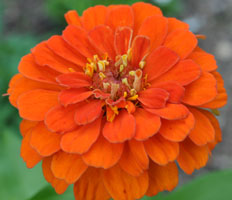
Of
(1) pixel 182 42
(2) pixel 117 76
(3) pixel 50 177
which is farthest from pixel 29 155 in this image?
(1) pixel 182 42

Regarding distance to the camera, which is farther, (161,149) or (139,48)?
(139,48)

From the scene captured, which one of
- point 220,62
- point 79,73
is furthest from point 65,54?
point 220,62

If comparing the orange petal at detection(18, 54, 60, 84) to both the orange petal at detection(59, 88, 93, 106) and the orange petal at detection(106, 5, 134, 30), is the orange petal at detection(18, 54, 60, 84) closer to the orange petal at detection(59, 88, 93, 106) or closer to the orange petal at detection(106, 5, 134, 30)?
the orange petal at detection(59, 88, 93, 106)

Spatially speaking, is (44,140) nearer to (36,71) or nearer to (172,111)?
(36,71)

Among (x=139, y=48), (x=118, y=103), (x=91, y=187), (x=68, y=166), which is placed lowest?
(x=91, y=187)

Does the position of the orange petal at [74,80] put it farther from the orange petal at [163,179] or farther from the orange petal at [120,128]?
the orange petal at [163,179]

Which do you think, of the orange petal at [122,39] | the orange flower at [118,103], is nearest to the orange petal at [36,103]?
the orange flower at [118,103]

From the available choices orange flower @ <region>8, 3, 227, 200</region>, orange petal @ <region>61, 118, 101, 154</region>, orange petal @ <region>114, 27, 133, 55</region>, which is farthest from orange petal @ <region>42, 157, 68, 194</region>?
orange petal @ <region>114, 27, 133, 55</region>
